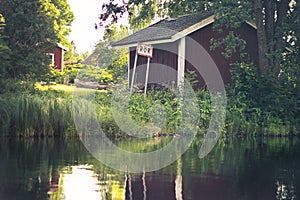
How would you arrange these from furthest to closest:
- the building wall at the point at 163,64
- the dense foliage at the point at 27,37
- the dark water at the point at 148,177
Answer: the dense foliage at the point at 27,37 → the building wall at the point at 163,64 → the dark water at the point at 148,177

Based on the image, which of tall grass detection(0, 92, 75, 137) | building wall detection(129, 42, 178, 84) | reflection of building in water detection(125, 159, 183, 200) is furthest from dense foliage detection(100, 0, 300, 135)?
reflection of building in water detection(125, 159, 183, 200)

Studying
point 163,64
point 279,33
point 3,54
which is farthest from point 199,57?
point 3,54

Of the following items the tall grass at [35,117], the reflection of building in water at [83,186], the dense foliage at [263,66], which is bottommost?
the reflection of building in water at [83,186]

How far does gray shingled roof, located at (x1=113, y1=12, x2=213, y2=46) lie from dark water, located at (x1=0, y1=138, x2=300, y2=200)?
31.1 ft

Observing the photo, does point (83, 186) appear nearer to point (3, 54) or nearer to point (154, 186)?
point (154, 186)

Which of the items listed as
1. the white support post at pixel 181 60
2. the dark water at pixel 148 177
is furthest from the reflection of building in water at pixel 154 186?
the white support post at pixel 181 60

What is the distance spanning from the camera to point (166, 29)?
24641 millimetres

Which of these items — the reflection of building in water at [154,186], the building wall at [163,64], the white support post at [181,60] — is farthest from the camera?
the building wall at [163,64]

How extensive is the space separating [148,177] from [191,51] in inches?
558

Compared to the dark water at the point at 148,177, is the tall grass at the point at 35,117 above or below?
above

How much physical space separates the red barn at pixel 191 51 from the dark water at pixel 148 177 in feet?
29.8

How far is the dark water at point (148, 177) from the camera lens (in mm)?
8359

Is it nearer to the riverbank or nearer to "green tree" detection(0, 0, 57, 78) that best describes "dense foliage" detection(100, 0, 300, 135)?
the riverbank

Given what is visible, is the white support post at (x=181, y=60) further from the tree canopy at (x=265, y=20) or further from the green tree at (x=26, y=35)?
the green tree at (x=26, y=35)
